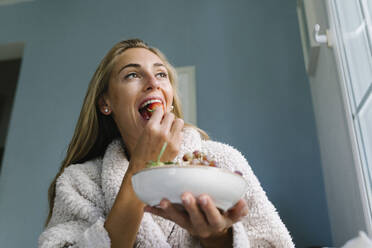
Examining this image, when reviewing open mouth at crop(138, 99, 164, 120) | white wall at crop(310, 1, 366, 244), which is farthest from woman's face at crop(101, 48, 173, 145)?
white wall at crop(310, 1, 366, 244)

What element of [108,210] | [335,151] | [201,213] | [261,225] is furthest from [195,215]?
[335,151]

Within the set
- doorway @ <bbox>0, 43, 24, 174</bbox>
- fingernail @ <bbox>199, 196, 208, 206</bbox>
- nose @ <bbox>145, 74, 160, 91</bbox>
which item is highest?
doorway @ <bbox>0, 43, 24, 174</bbox>

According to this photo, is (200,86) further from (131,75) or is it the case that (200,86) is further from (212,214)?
(212,214)

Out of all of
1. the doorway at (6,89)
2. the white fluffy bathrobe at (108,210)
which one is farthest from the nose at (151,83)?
the doorway at (6,89)

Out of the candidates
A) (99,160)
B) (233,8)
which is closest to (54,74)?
(233,8)

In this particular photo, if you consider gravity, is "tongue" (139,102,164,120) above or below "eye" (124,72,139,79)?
below

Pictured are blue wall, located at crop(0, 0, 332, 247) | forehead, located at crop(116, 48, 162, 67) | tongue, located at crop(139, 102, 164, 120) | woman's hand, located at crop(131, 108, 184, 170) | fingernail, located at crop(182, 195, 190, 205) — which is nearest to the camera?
fingernail, located at crop(182, 195, 190, 205)

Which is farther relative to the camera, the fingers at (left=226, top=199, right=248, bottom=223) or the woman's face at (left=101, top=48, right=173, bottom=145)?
the woman's face at (left=101, top=48, right=173, bottom=145)

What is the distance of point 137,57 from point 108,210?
46cm

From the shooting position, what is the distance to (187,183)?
47cm

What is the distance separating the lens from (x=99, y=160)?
1.07 meters

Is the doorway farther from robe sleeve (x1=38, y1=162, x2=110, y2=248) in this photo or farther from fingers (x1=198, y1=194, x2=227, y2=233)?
fingers (x1=198, y1=194, x2=227, y2=233)

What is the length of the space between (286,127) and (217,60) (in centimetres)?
58

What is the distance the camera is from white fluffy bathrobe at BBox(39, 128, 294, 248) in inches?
30.0
